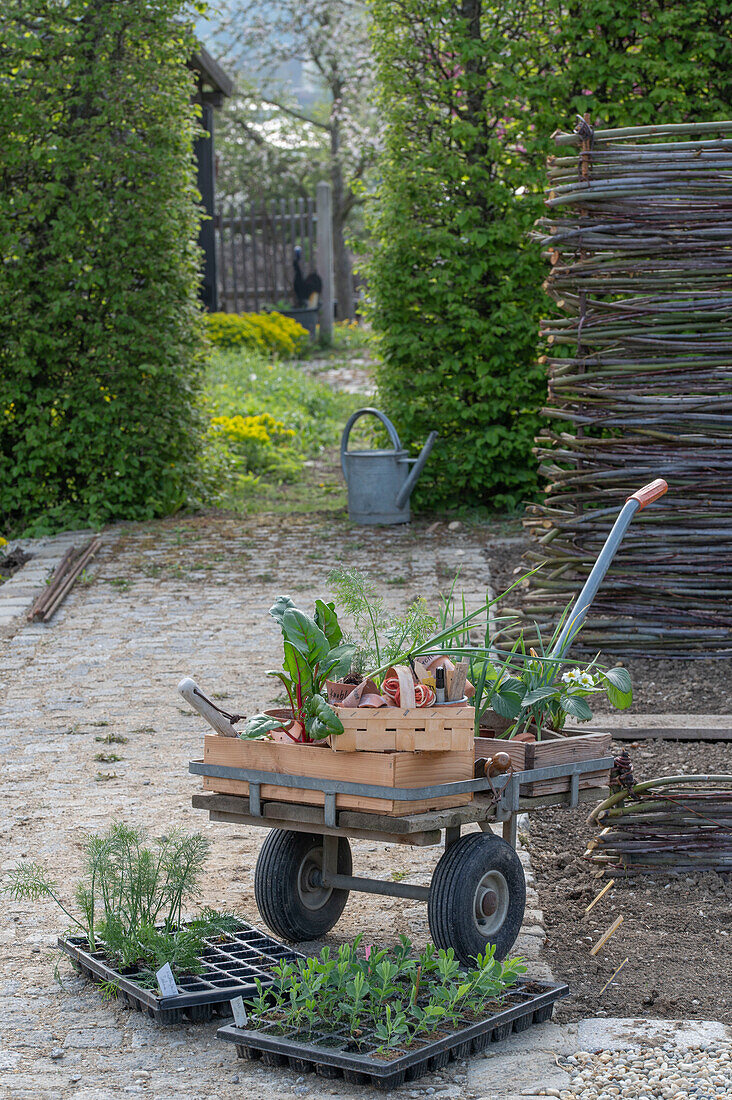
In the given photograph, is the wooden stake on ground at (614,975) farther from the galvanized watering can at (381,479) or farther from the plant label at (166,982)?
the galvanized watering can at (381,479)

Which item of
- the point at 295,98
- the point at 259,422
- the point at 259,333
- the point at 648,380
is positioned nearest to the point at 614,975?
the point at 648,380

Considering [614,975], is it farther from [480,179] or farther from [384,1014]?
[480,179]

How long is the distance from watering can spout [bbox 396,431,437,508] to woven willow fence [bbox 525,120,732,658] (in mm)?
2961

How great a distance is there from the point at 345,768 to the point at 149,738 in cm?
231

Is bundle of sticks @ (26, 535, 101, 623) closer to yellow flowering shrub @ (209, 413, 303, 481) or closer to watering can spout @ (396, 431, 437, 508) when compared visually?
watering can spout @ (396, 431, 437, 508)

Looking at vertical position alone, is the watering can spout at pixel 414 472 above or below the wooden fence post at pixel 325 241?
below

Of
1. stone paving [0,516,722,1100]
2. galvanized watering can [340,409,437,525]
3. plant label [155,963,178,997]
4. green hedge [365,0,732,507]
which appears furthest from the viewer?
galvanized watering can [340,409,437,525]

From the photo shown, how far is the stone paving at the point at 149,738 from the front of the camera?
2641 millimetres

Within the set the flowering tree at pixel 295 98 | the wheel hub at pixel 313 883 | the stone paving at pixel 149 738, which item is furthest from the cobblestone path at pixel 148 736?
the flowering tree at pixel 295 98

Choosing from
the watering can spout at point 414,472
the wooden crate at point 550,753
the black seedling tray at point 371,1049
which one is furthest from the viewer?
the watering can spout at point 414,472

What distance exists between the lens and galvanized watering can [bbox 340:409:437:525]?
29.5ft

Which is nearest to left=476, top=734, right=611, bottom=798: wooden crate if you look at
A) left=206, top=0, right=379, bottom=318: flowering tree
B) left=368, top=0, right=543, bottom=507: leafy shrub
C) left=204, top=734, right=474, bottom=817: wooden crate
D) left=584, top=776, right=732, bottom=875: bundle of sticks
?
left=204, top=734, right=474, bottom=817: wooden crate

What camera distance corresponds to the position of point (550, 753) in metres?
3.17

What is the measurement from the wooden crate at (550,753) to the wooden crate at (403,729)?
0.83ft
